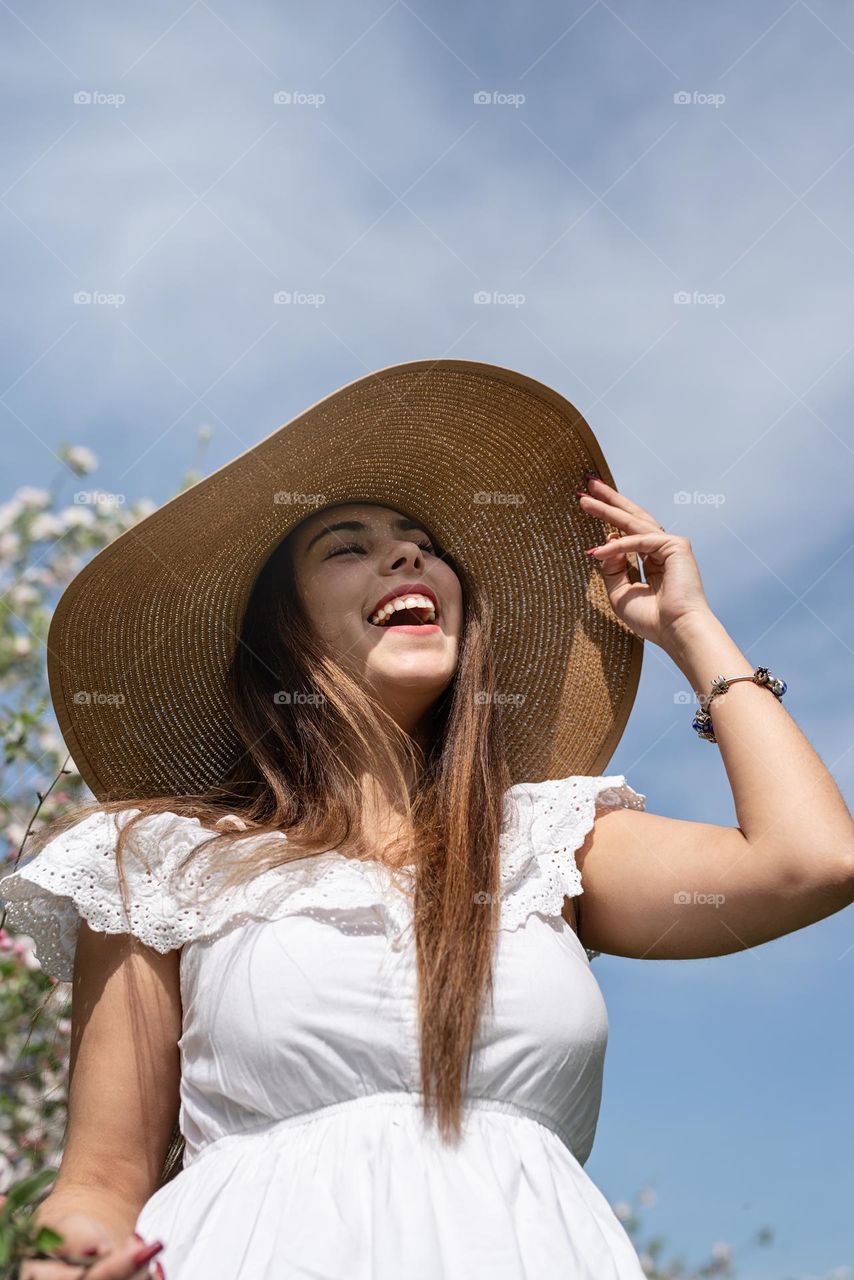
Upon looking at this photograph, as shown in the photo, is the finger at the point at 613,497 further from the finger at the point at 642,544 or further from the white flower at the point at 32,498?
the white flower at the point at 32,498

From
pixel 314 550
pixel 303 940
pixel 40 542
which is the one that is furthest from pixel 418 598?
pixel 40 542

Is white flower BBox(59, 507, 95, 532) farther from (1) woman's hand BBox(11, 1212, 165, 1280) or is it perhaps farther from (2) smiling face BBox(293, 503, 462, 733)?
(1) woman's hand BBox(11, 1212, 165, 1280)

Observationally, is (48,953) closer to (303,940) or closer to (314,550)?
(303,940)

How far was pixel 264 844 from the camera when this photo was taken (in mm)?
1902

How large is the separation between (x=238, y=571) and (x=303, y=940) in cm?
90

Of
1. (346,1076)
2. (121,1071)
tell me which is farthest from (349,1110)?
(121,1071)

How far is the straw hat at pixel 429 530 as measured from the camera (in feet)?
7.43
